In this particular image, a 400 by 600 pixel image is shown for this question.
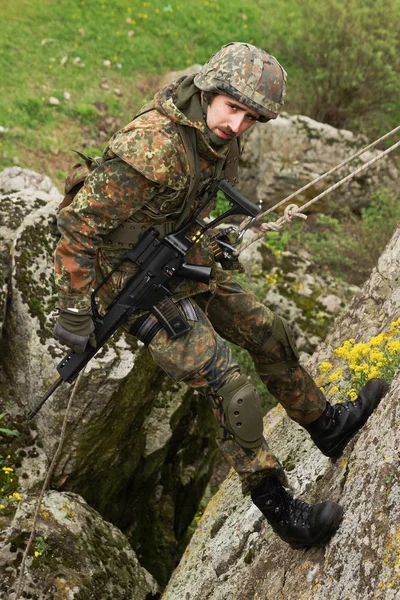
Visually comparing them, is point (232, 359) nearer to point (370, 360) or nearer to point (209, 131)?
point (370, 360)

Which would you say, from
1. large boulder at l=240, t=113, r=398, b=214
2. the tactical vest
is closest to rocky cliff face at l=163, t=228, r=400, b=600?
the tactical vest

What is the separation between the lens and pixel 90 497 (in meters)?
5.45

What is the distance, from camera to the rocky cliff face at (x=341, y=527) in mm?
3010

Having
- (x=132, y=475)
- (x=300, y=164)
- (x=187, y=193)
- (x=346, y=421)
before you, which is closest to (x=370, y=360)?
(x=346, y=421)

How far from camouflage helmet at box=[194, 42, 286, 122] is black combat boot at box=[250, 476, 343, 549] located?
2.16 metres

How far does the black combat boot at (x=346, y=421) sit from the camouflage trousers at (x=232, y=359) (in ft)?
0.31

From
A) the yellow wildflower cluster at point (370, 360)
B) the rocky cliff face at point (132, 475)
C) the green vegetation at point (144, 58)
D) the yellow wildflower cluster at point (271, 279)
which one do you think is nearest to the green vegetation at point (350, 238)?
the yellow wildflower cluster at point (271, 279)

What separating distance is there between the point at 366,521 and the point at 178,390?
3.27 metres

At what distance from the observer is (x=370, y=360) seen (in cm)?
412

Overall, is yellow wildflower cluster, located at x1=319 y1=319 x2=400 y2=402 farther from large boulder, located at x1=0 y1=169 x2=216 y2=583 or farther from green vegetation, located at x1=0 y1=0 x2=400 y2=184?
green vegetation, located at x1=0 y1=0 x2=400 y2=184

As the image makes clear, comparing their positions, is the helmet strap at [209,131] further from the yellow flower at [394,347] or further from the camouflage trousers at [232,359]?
the yellow flower at [394,347]

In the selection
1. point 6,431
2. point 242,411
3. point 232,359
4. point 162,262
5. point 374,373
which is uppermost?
point 374,373

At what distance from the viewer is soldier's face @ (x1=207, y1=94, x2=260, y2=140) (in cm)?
345

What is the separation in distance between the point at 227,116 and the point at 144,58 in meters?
12.1
